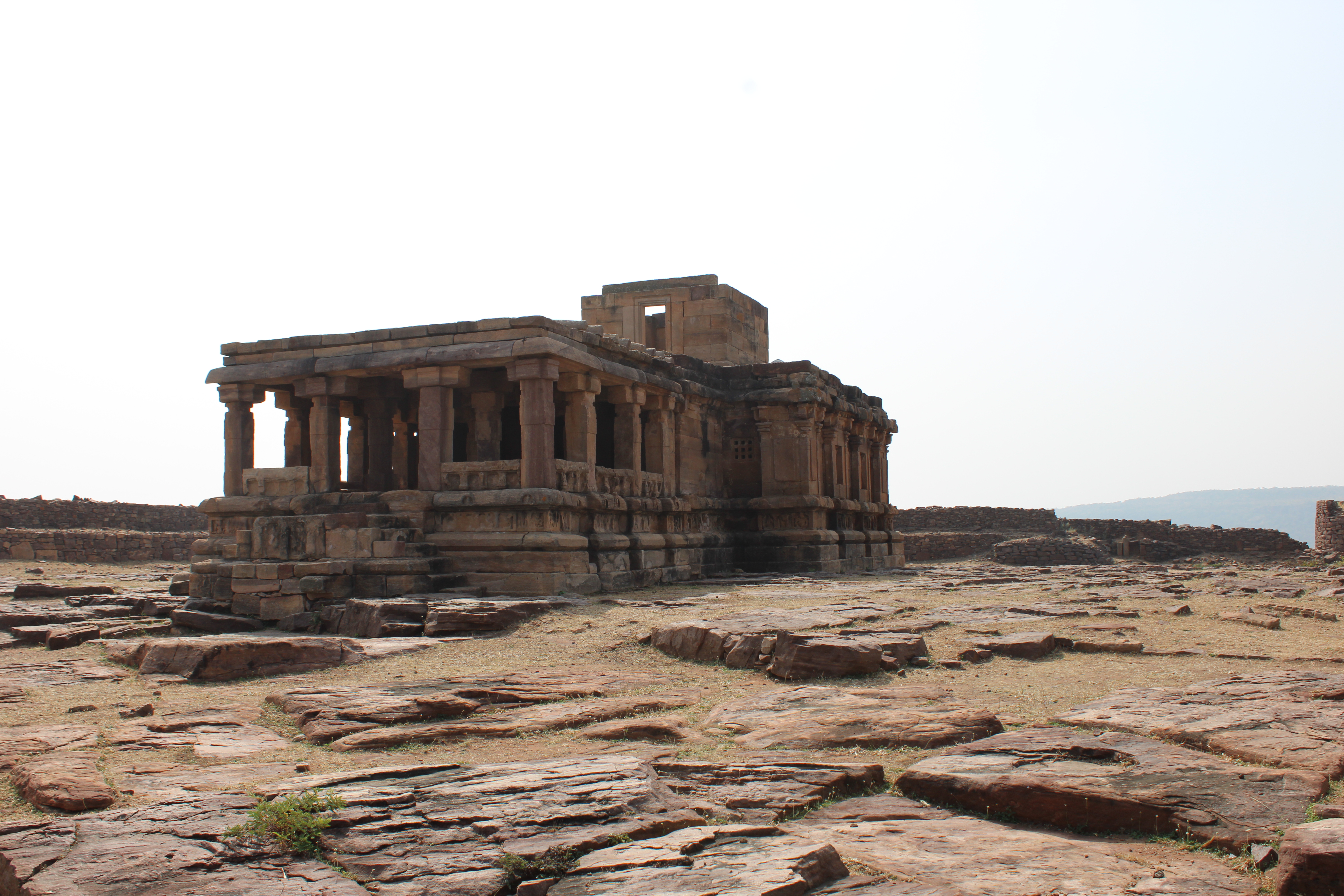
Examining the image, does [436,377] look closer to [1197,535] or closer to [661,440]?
[661,440]

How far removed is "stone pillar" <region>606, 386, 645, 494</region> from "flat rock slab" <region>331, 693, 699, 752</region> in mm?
10547

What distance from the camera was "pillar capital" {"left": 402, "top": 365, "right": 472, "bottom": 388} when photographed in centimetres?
1507

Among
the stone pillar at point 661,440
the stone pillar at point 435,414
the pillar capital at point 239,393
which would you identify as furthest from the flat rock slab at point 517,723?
the pillar capital at point 239,393

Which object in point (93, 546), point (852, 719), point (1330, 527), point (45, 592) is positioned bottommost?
point (852, 719)

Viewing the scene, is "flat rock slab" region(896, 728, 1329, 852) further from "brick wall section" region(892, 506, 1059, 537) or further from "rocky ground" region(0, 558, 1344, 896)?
"brick wall section" region(892, 506, 1059, 537)

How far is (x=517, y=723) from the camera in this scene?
610cm

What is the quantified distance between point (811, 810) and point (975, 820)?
26.0 inches

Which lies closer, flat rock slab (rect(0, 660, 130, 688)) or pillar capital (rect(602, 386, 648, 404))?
flat rock slab (rect(0, 660, 130, 688))

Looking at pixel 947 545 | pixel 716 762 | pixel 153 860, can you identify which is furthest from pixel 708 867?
pixel 947 545

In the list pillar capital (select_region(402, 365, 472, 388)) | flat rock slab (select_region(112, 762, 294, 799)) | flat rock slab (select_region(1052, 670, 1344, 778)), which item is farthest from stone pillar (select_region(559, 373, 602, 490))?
flat rock slab (select_region(112, 762, 294, 799))

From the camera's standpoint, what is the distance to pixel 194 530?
3234cm

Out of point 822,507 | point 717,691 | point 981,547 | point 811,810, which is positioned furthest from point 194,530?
point 811,810

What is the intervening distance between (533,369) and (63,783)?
33.8 feet

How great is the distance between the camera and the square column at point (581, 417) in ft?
51.6
